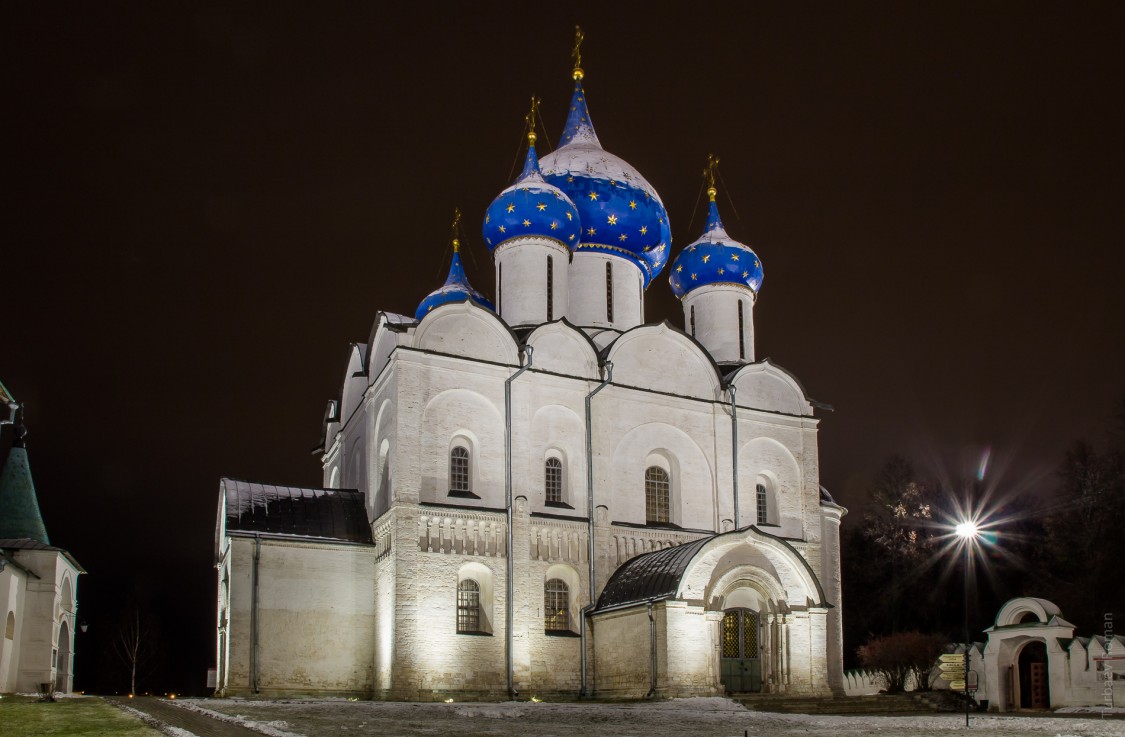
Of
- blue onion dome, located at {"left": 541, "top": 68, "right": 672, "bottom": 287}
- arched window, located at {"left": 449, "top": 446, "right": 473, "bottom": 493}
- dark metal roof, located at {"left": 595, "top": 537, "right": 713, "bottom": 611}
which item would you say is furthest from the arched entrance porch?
blue onion dome, located at {"left": 541, "top": 68, "right": 672, "bottom": 287}

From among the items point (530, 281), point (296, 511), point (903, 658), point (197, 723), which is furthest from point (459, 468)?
point (903, 658)

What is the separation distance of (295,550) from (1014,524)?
77.8 ft

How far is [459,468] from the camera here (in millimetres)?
21422

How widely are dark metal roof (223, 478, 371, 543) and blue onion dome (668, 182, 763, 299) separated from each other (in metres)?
9.62

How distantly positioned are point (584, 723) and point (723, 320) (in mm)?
14843

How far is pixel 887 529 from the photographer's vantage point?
123 ft

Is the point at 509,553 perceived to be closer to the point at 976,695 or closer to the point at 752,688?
the point at 752,688

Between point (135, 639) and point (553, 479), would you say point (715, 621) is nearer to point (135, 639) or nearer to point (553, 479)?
point (553, 479)

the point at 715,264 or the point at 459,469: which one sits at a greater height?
the point at 715,264

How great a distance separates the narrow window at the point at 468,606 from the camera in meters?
20.6

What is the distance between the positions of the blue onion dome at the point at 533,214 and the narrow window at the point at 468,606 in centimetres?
765

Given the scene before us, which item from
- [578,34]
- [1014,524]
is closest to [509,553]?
[578,34]

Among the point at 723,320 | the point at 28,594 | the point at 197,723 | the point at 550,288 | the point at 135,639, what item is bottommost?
the point at 135,639

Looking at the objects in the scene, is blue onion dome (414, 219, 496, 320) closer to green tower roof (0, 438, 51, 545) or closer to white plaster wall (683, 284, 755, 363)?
white plaster wall (683, 284, 755, 363)
